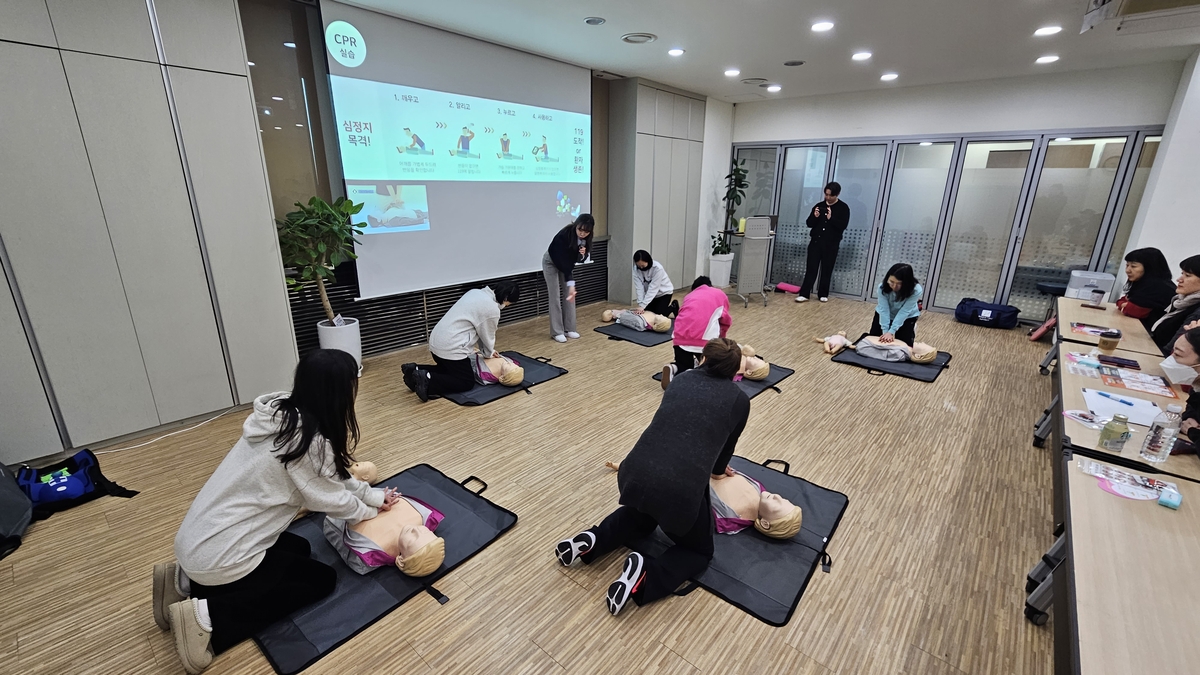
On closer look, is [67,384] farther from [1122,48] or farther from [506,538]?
[1122,48]

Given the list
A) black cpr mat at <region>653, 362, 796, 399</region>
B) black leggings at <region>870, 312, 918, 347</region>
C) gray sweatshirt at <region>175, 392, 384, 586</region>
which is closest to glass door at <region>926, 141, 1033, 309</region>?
black leggings at <region>870, 312, 918, 347</region>

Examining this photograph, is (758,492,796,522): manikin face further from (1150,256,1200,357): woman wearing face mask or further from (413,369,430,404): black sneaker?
(1150,256,1200,357): woman wearing face mask

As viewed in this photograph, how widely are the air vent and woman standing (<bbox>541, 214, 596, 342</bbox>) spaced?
158cm

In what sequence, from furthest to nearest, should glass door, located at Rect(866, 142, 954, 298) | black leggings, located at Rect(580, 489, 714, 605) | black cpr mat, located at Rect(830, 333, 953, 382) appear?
glass door, located at Rect(866, 142, 954, 298) < black cpr mat, located at Rect(830, 333, 953, 382) < black leggings, located at Rect(580, 489, 714, 605)

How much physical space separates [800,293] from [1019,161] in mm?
2897

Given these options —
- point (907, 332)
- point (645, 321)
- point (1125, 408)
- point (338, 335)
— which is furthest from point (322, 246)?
point (907, 332)

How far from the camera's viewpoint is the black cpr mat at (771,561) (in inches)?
80.0

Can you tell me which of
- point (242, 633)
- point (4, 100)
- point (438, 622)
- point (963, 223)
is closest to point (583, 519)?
point (438, 622)

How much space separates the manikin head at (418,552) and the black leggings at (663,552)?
634 millimetres

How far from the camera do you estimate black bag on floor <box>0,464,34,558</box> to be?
7.43 feet

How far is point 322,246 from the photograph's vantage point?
3.66 metres

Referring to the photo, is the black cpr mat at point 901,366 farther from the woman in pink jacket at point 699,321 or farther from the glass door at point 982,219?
the glass door at point 982,219

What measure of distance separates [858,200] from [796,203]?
2.89 feet

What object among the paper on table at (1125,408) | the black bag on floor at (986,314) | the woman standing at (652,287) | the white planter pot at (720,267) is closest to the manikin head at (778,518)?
the paper on table at (1125,408)
